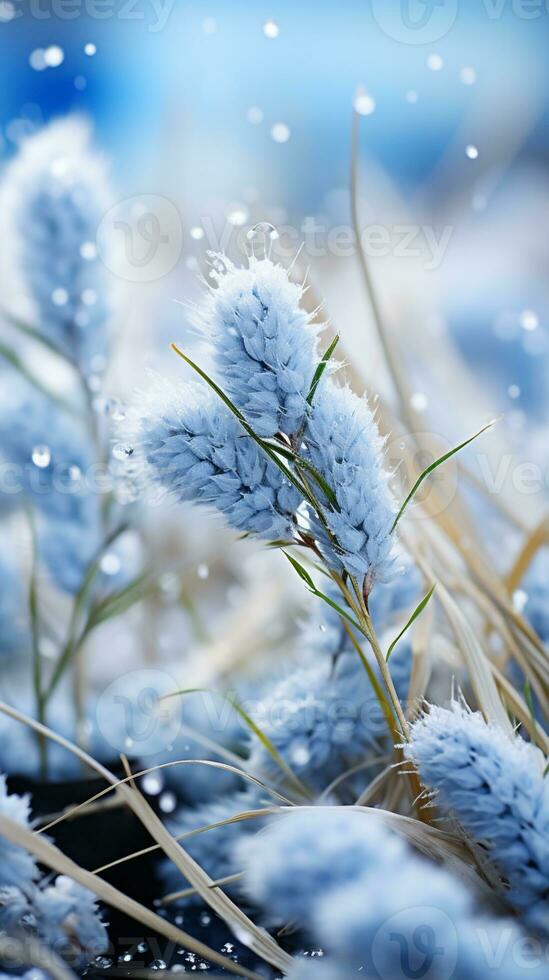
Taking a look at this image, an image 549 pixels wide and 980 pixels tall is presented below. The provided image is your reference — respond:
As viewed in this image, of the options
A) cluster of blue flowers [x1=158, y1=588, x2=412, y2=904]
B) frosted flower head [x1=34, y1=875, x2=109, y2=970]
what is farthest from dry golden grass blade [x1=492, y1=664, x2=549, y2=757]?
frosted flower head [x1=34, y1=875, x2=109, y2=970]

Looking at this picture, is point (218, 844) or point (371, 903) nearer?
point (371, 903)

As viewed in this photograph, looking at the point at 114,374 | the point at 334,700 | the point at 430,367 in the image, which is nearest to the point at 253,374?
the point at 334,700

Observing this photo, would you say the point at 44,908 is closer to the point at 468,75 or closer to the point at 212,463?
the point at 212,463

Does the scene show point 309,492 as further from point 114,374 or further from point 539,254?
point 539,254

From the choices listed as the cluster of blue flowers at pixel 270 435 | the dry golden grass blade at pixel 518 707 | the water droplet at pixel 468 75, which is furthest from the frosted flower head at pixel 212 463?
the water droplet at pixel 468 75

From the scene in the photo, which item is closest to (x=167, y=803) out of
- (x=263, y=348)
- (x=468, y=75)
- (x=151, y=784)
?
(x=151, y=784)

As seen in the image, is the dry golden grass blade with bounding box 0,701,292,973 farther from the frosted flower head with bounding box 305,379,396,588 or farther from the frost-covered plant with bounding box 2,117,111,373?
the frost-covered plant with bounding box 2,117,111,373

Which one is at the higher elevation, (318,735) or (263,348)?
(263,348)
